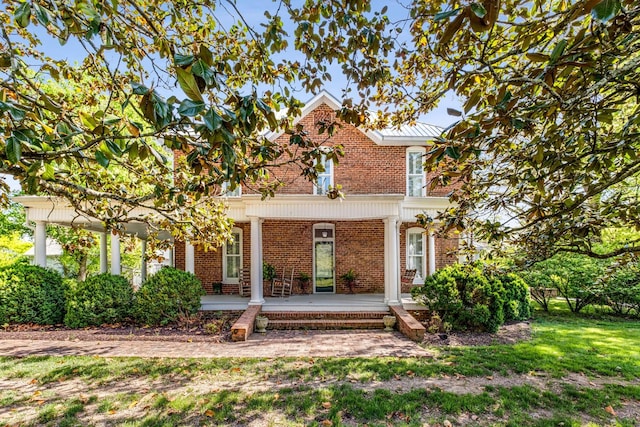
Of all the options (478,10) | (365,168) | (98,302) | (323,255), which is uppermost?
(365,168)

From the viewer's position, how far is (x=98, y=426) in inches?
155

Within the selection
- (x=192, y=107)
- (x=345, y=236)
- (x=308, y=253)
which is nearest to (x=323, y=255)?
(x=308, y=253)

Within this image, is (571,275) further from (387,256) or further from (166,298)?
(166,298)

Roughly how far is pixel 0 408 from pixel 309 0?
254 inches

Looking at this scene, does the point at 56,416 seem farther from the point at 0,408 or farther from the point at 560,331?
the point at 560,331

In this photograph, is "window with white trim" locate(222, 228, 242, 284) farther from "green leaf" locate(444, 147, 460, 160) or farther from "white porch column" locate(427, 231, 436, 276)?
"green leaf" locate(444, 147, 460, 160)

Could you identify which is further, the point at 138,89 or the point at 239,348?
the point at 239,348

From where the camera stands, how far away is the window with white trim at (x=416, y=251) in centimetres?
1353

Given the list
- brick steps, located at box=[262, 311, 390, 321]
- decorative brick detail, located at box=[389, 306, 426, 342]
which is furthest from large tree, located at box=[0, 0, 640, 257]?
brick steps, located at box=[262, 311, 390, 321]

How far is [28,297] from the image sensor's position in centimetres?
899

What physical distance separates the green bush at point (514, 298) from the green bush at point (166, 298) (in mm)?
8873

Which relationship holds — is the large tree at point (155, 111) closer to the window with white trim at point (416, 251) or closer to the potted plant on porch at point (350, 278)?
the potted plant on porch at point (350, 278)

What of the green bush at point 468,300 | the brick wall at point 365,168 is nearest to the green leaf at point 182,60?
the green bush at point 468,300

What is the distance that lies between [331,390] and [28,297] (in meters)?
9.10
